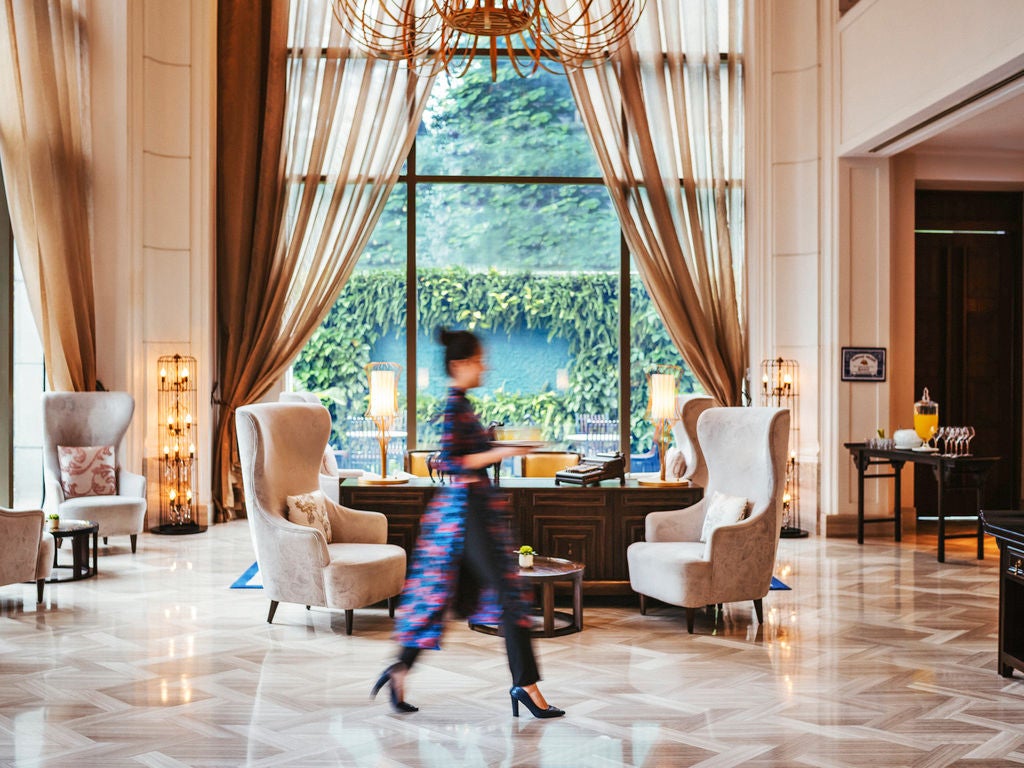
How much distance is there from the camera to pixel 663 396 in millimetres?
6211

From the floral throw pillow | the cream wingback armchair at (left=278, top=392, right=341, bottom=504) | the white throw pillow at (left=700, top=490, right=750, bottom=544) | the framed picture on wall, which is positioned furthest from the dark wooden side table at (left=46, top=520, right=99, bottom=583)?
the framed picture on wall

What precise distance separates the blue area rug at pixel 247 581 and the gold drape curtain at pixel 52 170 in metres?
2.47

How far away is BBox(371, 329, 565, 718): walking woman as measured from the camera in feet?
12.1

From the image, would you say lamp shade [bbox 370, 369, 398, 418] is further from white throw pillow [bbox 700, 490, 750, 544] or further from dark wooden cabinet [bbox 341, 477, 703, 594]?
white throw pillow [bbox 700, 490, 750, 544]

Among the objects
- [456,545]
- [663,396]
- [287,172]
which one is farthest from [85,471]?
[456,545]

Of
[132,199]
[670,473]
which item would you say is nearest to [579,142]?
[670,473]

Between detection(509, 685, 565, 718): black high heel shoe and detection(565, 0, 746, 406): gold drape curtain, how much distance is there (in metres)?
5.95

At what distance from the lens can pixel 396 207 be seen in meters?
9.70

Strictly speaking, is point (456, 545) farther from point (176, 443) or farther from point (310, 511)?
point (176, 443)

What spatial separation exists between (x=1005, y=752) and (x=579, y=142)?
24.2 ft

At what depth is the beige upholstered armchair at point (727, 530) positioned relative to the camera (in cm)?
523

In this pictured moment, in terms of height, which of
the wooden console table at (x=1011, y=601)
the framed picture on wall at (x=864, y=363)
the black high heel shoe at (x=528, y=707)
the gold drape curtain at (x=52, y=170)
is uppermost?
the gold drape curtain at (x=52, y=170)

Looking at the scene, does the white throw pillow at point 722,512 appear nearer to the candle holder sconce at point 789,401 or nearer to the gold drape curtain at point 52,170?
→ the candle holder sconce at point 789,401

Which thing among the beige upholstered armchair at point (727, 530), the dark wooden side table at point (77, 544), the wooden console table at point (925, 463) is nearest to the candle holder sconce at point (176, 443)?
the dark wooden side table at point (77, 544)
